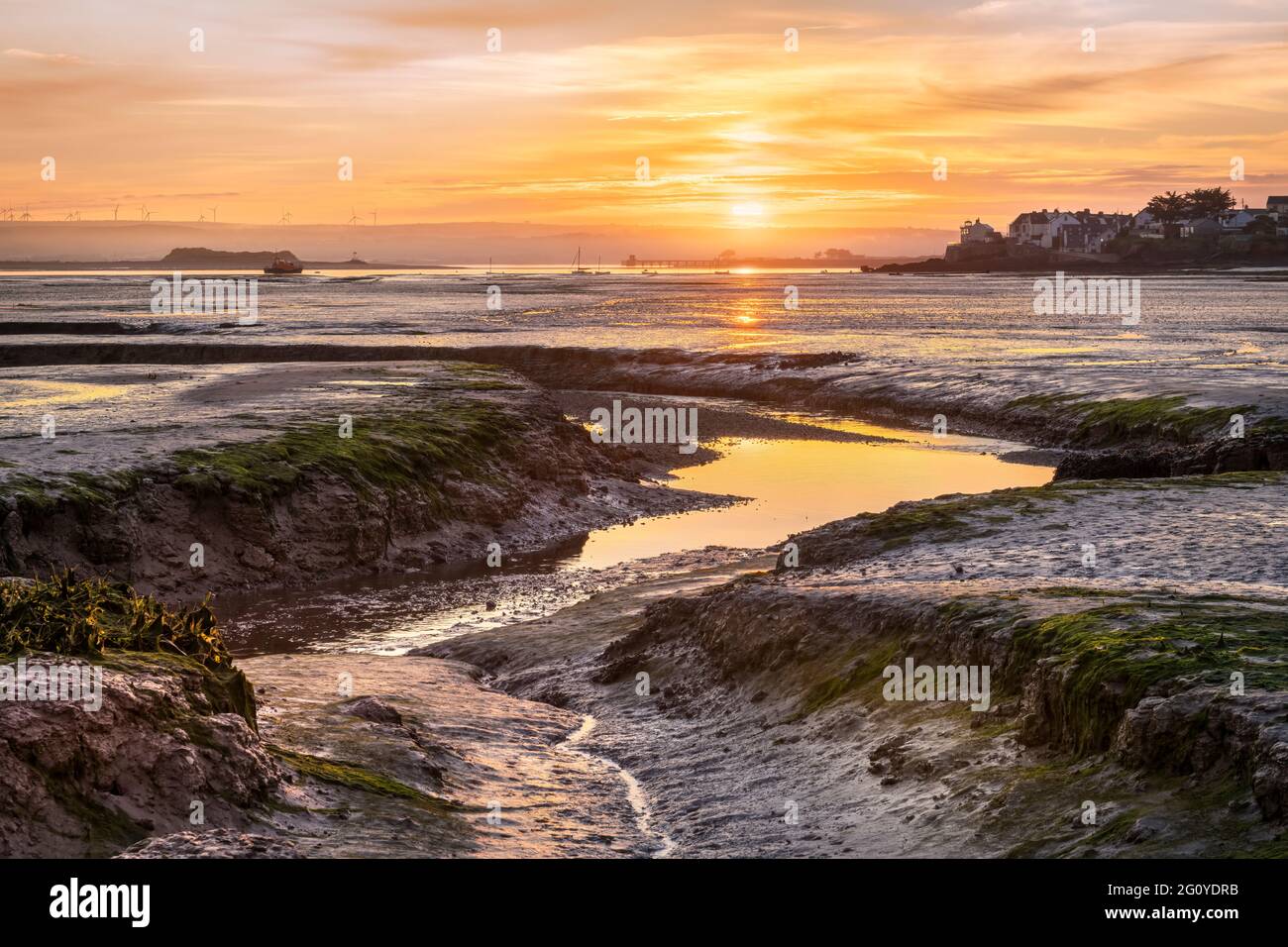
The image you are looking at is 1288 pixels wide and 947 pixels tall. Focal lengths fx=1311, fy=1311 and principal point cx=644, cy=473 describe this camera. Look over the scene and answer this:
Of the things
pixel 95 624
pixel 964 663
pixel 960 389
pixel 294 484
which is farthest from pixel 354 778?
pixel 960 389

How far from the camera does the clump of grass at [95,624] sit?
967 centimetres

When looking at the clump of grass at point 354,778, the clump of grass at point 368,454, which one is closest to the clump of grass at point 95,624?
the clump of grass at point 354,778

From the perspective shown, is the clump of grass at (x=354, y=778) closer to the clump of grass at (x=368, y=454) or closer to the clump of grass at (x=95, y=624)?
the clump of grass at (x=95, y=624)

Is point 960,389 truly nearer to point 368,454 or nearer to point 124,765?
point 368,454

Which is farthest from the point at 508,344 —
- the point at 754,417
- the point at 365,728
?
the point at 365,728

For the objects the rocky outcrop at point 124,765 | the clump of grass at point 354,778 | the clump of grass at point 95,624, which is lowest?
the clump of grass at point 354,778

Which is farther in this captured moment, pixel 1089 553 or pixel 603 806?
pixel 1089 553

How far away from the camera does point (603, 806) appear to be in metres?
11.9

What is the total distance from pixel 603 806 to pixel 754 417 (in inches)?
1496

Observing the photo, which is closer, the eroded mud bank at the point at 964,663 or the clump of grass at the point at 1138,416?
the eroded mud bank at the point at 964,663

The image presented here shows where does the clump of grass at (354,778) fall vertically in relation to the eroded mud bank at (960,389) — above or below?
below

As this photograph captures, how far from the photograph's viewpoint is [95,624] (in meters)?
9.99

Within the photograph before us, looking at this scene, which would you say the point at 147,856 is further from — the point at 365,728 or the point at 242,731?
the point at 365,728
